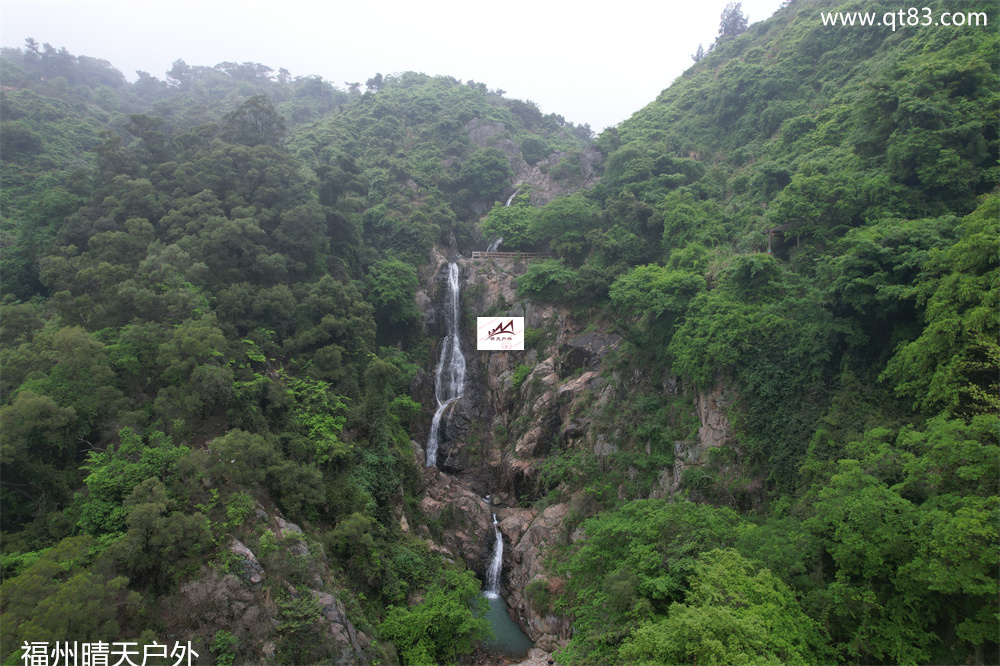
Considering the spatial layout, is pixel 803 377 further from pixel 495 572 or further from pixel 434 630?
pixel 495 572

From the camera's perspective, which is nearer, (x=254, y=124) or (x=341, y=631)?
(x=341, y=631)

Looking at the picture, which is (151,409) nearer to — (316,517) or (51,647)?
(316,517)

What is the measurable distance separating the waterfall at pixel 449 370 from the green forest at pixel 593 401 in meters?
0.83

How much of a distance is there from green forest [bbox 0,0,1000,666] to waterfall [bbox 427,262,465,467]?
32.9 inches

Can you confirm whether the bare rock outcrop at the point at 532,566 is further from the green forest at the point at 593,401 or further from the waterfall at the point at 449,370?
the waterfall at the point at 449,370

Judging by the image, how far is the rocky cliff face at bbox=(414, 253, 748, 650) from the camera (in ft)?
57.8

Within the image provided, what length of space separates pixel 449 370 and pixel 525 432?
6.25 m

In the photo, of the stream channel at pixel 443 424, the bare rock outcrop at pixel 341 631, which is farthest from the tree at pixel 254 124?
the bare rock outcrop at pixel 341 631

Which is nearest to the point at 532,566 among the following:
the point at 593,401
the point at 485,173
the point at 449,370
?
the point at 593,401

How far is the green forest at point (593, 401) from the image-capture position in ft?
30.7

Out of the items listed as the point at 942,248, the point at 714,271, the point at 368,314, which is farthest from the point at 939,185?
the point at 368,314

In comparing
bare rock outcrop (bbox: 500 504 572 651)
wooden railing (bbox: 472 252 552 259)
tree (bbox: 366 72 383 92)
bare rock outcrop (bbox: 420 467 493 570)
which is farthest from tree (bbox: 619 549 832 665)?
tree (bbox: 366 72 383 92)

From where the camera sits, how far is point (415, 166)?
130 feet

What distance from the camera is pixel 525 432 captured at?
23719 mm
